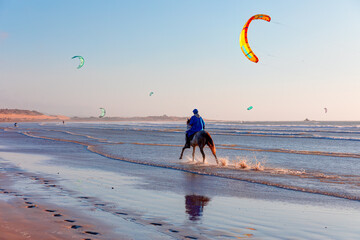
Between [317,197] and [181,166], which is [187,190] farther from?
[181,166]

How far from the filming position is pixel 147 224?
6090mm

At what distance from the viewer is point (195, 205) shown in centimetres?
779

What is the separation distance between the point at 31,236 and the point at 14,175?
6.68 meters

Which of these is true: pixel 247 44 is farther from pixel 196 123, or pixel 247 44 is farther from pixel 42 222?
pixel 42 222

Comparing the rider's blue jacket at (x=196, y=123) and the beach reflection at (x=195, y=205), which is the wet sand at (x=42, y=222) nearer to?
the beach reflection at (x=195, y=205)

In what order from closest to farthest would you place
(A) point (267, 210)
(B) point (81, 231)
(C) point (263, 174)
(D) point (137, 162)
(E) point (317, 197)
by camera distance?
(B) point (81, 231)
(A) point (267, 210)
(E) point (317, 197)
(C) point (263, 174)
(D) point (137, 162)

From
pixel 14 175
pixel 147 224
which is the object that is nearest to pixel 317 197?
pixel 147 224

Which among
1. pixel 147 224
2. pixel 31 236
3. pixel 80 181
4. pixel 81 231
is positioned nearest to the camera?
pixel 31 236

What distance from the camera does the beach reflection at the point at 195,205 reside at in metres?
6.86

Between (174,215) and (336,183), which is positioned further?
(336,183)

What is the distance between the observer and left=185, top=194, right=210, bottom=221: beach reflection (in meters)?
6.86

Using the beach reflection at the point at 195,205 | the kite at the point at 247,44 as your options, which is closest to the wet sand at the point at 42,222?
the beach reflection at the point at 195,205

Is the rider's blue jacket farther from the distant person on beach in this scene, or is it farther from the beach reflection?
the beach reflection

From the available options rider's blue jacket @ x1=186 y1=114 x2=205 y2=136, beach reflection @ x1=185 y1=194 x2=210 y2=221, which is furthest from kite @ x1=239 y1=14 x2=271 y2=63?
beach reflection @ x1=185 y1=194 x2=210 y2=221
